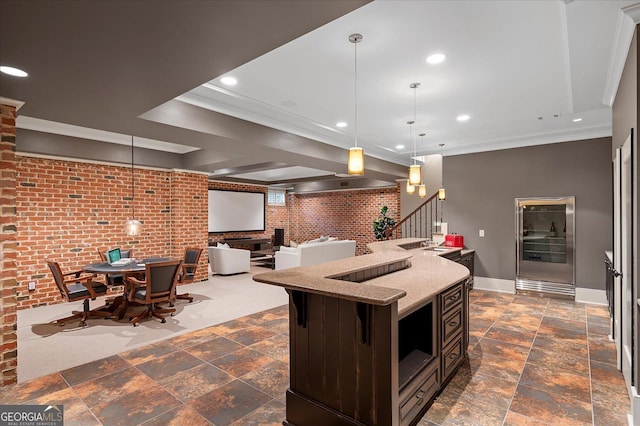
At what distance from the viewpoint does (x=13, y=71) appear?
2.40 m

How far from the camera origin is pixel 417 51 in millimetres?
2838

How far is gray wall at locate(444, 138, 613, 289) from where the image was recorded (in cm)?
535

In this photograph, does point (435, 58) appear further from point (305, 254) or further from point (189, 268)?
point (305, 254)

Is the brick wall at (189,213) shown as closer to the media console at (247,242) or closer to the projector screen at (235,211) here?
the media console at (247,242)

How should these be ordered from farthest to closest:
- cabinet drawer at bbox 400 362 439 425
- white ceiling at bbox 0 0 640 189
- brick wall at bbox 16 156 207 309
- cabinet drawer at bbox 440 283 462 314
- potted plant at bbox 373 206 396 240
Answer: potted plant at bbox 373 206 396 240 → brick wall at bbox 16 156 207 309 → cabinet drawer at bbox 440 283 462 314 → cabinet drawer at bbox 400 362 439 425 → white ceiling at bbox 0 0 640 189

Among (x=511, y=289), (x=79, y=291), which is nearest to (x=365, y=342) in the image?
(x=79, y=291)

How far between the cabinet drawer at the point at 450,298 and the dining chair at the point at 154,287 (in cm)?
365

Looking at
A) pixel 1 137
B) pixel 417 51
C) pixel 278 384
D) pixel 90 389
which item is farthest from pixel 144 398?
pixel 417 51

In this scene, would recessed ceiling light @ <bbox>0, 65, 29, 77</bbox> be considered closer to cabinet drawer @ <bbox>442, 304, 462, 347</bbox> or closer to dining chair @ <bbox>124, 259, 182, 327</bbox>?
dining chair @ <bbox>124, 259, 182, 327</bbox>

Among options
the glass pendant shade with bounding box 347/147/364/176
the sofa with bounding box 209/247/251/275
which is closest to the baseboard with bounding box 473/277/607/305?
the glass pendant shade with bounding box 347/147/364/176

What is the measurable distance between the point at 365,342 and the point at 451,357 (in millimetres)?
1327

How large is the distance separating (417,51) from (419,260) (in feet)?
7.56

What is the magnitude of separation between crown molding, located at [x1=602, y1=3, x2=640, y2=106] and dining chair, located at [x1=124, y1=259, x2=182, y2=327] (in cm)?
524

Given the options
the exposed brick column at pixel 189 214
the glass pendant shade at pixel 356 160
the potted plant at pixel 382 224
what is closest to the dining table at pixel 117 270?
the exposed brick column at pixel 189 214
